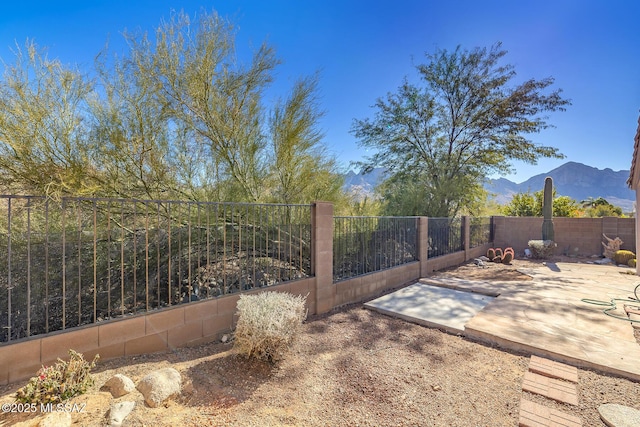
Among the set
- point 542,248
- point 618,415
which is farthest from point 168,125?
point 542,248

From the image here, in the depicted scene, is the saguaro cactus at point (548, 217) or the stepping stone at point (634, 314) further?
the saguaro cactus at point (548, 217)

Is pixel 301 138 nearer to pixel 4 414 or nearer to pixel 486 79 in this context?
pixel 4 414

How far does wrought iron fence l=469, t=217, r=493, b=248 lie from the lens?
10.1m

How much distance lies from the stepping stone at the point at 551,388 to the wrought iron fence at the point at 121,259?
2.95m

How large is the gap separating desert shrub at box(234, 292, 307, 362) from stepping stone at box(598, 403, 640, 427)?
8.39 feet

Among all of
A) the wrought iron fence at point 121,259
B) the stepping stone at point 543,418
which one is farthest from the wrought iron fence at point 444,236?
the stepping stone at point 543,418

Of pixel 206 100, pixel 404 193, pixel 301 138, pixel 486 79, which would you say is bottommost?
pixel 404 193

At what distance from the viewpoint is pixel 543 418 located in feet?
6.84

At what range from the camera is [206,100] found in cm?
433

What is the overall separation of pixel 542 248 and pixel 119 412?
12713 millimetres

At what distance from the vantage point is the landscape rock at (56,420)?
5.71 feet

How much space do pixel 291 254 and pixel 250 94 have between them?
9.18 ft

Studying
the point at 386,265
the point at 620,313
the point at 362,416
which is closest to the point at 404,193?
the point at 386,265

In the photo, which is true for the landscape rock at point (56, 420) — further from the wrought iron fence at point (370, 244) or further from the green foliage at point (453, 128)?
the green foliage at point (453, 128)
